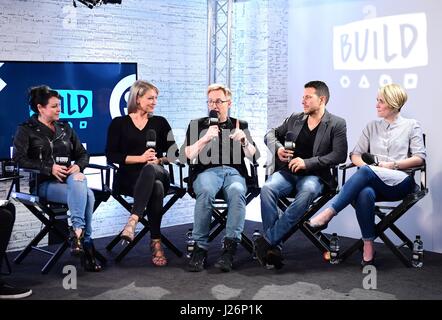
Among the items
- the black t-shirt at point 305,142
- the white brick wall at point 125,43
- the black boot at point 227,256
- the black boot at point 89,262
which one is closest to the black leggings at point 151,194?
the black boot at point 89,262

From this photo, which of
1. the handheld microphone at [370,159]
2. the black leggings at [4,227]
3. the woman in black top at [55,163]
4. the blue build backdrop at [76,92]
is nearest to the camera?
the black leggings at [4,227]

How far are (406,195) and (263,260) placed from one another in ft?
3.70

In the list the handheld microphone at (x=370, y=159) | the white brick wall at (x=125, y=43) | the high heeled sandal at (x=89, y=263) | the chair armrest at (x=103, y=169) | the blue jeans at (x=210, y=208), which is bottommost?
the high heeled sandal at (x=89, y=263)

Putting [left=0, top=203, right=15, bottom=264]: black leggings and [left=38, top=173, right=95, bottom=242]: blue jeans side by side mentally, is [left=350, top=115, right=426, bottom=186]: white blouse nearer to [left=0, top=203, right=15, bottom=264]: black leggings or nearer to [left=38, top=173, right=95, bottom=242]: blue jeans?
[left=38, top=173, right=95, bottom=242]: blue jeans

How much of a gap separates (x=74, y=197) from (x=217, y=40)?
2.62 m

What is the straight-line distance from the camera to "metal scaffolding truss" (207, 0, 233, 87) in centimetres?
704

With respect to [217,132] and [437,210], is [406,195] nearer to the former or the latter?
[437,210]

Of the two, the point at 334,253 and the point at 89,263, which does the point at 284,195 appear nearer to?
the point at 334,253

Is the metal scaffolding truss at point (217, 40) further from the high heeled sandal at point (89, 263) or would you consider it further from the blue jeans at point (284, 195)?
the high heeled sandal at point (89, 263)

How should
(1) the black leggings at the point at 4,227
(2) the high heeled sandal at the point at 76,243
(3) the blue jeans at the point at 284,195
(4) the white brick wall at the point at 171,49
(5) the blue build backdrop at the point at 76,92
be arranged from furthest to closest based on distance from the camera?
(4) the white brick wall at the point at 171,49
(5) the blue build backdrop at the point at 76,92
(3) the blue jeans at the point at 284,195
(2) the high heeled sandal at the point at 76,243
(1) the black leggings at the point at 4,227

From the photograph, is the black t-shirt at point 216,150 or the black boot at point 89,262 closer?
the black boot at point 89,262

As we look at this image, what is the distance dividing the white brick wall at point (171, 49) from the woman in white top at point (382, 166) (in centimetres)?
152

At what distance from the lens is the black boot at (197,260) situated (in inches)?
207

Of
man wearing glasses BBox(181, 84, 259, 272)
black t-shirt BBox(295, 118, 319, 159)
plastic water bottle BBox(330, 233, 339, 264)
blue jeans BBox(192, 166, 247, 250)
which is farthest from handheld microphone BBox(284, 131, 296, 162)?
plastic water bottle BBox(330, 233, 339, 264)
